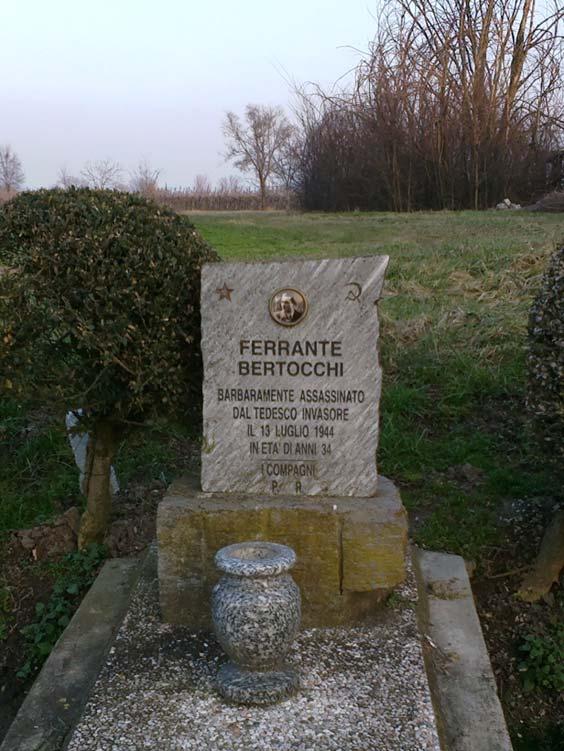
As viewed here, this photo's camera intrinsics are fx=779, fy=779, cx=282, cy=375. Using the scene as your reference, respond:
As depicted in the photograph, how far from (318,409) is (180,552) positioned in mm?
839

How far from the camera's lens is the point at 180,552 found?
3275 millimetres

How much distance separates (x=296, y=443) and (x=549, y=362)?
1.15 m

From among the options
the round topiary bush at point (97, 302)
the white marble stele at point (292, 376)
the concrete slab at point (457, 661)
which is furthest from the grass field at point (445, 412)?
the round topiary bush at point (97, 302)

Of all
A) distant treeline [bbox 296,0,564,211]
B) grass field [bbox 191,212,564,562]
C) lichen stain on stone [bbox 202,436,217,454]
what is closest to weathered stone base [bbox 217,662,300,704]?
lichen stain on stone [bbox 202,436,217,454]

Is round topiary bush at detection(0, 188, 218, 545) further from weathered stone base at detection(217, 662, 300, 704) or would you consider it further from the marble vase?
weathered stone base at detection(217, 662, 300, 704)

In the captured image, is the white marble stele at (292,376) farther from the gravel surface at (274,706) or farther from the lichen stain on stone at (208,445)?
the gravel surface at (274,706)

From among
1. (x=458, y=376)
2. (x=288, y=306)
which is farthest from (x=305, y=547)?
(x=458, y=376)

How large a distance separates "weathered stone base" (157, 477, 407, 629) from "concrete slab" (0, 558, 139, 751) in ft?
1.19

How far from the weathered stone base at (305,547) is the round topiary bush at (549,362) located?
79 centimetres

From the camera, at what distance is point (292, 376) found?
333cm

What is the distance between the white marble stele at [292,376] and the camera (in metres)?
3.28

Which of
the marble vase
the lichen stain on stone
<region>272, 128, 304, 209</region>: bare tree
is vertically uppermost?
<region>272, 128, 304, 209</region>: bare tree

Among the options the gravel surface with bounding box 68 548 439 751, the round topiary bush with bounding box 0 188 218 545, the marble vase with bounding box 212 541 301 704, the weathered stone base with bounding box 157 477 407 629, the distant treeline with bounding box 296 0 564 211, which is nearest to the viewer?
the gravel surface with bounding box 68 548 439 751

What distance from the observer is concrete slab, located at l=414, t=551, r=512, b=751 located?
2758 millimetres
